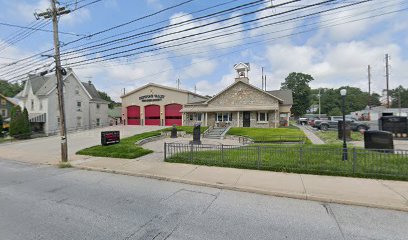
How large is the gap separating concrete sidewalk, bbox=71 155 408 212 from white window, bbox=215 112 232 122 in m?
19.1

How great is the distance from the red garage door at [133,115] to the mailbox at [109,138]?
21.1 m

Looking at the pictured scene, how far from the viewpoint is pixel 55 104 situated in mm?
31344

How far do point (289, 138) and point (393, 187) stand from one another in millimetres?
11303

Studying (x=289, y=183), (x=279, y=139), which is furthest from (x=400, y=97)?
(x=289, y=183)

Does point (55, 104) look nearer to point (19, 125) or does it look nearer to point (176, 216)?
point (19, 125)

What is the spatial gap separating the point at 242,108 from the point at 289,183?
20332 millimetres

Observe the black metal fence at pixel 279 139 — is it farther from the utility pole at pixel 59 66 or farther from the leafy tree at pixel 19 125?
the leafy tree at pixel 19 125

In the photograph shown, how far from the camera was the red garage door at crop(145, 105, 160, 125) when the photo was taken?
117 ft

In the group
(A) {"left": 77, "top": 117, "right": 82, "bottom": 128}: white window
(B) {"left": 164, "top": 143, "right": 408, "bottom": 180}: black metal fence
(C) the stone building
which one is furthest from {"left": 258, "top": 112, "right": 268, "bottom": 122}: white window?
(A) {"left": 77, "top": 117, "right": 82, "bottom": 128}: white window

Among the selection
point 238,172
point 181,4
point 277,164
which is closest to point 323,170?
point 277,164

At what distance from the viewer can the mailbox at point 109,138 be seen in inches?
624

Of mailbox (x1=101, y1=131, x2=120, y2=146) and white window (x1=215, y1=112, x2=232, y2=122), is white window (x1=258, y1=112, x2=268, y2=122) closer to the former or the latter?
white window (x1=215, y1=112, x2=232, y2=122)

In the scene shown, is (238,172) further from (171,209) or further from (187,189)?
(171,209)

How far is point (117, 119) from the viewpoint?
148 feet
